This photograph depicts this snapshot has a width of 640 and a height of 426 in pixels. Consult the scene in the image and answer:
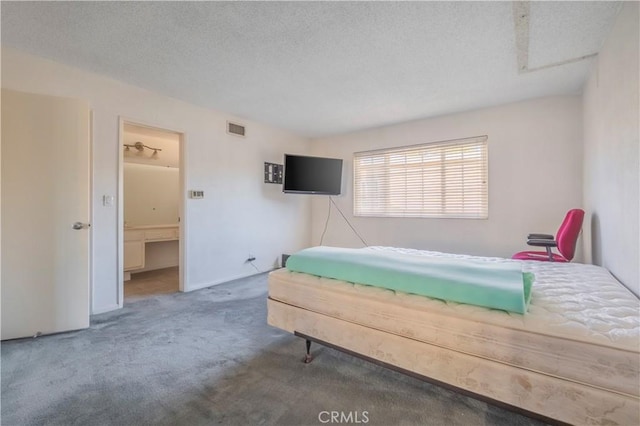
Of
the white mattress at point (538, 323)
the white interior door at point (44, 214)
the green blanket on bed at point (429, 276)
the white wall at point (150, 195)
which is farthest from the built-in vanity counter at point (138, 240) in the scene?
the white mattress at point (538, 323)

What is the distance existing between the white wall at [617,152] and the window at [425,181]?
1245 mm

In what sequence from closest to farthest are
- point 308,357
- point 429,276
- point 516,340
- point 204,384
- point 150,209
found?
point 516,340 → point 429,276 → point 204,384 → point 308,357 → point 150,209

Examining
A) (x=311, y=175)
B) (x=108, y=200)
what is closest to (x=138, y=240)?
(x=108, y=200)

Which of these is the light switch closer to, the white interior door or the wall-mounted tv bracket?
the white interior door

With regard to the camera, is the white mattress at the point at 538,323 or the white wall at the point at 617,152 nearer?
the white mattress at the point at 538,323

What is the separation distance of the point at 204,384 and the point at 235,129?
139 inches

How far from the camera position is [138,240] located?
14.4ft

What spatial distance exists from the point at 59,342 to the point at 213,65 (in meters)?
2.78

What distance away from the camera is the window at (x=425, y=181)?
13.0 feet

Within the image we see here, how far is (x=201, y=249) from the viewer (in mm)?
3816

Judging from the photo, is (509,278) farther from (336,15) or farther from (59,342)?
(59,342)

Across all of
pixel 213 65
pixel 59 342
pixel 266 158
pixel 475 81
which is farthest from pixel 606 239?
pixel 59 342

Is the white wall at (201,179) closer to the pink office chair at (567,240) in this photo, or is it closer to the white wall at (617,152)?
the pink office chair at (567,240)

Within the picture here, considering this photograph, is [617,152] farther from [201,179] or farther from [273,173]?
[201,179]
